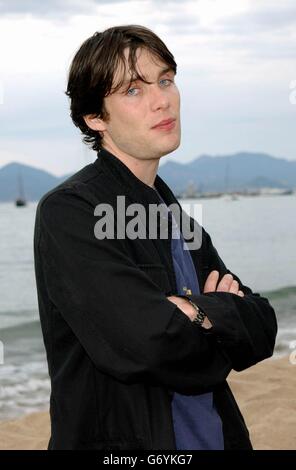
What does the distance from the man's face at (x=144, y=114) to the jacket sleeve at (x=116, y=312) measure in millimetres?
348

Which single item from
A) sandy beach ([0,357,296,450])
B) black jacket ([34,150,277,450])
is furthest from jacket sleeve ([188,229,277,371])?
sandy beach ([0,357,296,450])

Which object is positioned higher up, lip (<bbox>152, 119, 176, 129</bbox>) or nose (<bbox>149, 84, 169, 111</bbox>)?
nose (<bbox>149, 84, 169, 111</bbox>)

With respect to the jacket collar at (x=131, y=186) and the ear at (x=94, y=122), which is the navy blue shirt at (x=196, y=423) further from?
the ear at (x=94, y=122)

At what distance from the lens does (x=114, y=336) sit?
2307 mm

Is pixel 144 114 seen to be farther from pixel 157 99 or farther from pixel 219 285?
pixel 219 285

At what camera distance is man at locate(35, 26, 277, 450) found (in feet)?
7.61

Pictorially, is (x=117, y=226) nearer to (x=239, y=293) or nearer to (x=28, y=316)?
(x=239, y=293)

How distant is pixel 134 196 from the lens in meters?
2.60

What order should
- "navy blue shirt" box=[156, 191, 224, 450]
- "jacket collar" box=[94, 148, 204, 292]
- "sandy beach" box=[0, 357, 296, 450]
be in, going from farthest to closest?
"sandy beach" box=[0, 357, 296, 450] < "jacket collar" box=[94, 148, 204, 292] < "navy blue shirt" box=[156, 191, 224, 450]

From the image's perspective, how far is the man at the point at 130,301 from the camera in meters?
2.32

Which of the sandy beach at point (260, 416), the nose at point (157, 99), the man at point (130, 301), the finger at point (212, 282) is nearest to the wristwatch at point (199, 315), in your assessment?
the man at point (130, 301)

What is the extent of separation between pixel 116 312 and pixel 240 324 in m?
0.43

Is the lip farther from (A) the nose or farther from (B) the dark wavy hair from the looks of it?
(B) the dark wavy hair
